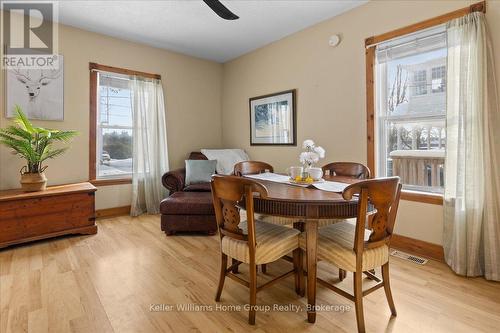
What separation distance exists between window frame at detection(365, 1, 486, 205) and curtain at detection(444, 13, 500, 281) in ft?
0.51

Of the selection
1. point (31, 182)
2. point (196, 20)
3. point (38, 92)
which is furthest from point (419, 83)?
point (38, 92)

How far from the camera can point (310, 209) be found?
4.99ft

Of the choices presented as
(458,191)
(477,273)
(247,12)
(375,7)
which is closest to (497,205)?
(458,191)

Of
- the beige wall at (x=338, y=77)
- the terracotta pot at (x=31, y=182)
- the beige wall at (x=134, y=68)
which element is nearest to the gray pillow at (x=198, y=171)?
the beige wall at (x=134, y=68)

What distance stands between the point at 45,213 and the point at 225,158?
2322 millimetres

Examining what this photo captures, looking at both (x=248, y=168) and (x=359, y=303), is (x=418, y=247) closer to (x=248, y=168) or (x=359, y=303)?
(x=359, y=303)

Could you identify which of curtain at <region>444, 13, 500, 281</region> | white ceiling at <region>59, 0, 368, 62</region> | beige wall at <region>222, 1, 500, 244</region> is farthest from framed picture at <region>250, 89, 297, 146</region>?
curtain at <region>444, 13, 500, 281</region>

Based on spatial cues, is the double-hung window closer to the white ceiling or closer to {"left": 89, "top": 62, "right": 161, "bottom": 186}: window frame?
{"left": 89, "top": 62, "right": 161, "bottom": 186}: window frame

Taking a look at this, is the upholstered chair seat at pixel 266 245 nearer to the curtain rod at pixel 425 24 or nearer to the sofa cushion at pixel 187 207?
the sofa cushion at pixel 187 207

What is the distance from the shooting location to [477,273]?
2.13 m

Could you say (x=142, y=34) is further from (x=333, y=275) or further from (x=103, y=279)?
(x=333, y=275)

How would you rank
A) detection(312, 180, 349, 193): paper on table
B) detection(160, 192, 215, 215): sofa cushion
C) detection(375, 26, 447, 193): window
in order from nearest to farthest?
detection(312, 180, 349, 193): paper on table → detection(375, 26, 447, 193): window → detection(160, 192, 215, 215): sofa cushion

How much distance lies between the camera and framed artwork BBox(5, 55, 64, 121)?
3129 millimetres

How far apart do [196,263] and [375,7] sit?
3128 mm
